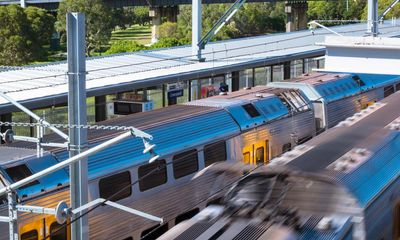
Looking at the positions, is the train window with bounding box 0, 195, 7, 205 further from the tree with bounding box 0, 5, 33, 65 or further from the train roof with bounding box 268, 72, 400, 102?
the tree with bounding box 0, 5, 33, 65

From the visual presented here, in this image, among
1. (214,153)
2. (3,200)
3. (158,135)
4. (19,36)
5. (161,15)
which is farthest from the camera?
(161,15)

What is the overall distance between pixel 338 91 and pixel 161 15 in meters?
55.3

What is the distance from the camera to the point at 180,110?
15469 mm

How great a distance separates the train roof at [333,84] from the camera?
20.1m

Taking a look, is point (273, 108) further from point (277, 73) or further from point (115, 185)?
point (277, 73)

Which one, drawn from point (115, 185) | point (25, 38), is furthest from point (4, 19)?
point (115, 185)

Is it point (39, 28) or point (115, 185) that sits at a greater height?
point (39, 28)

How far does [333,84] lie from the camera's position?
21375 millimetres

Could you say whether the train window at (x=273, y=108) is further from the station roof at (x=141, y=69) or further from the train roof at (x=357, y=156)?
the station roof at (x=141, y=69)

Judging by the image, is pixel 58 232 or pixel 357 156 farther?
pixel 357 156

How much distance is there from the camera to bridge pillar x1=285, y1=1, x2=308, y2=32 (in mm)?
87762

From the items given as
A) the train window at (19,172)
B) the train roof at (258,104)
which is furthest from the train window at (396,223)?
the train window at (19,172)

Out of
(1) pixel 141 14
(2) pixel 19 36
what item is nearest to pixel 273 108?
(2) pixel 19 36

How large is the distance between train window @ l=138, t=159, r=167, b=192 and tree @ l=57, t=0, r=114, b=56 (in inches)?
1778
